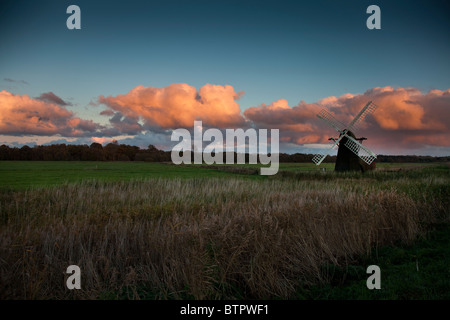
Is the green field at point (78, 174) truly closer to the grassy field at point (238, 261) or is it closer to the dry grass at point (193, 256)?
the dry grass at point (193, 256)

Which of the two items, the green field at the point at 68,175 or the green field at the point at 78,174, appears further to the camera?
the green field at the point at 78,174

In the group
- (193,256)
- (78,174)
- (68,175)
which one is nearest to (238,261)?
(193,256)

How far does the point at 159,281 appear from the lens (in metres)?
5.02

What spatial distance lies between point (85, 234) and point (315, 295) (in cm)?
626

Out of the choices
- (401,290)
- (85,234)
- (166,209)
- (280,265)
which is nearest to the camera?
(401,290)

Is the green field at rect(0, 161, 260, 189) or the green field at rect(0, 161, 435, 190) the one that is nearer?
the green field at rect(0, 161, 260, 189)

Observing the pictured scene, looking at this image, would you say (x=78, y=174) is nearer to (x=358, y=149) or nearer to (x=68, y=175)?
(x=68, y=175)

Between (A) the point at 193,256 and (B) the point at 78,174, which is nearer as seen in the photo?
(A) the point at 193,256

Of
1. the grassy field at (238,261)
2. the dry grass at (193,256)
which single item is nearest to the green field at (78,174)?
the dry grass at (193,256)

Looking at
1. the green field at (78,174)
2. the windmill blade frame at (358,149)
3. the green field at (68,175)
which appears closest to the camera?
the green field at (68,175)

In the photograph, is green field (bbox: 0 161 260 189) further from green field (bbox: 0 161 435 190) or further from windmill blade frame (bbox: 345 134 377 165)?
windmill blade frame (bbox: 345 134 377 165)

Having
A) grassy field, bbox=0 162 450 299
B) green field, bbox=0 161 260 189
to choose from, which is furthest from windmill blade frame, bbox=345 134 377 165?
grassy field, bbox=0 162 450 299
